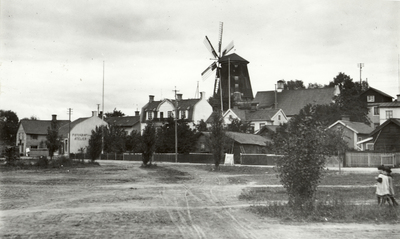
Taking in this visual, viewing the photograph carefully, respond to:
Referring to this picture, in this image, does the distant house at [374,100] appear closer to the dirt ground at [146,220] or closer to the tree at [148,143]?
the tree at [148,143]

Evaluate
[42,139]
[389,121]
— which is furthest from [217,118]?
[42,139]

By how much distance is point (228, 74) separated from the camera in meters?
85.8

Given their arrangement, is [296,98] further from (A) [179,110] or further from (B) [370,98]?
(A) [179,110]

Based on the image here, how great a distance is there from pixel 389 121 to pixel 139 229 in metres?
42.4

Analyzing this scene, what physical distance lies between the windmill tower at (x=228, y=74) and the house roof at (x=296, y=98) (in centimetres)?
529

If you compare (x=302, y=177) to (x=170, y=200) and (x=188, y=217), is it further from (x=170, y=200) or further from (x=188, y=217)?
(x=170, y=200)

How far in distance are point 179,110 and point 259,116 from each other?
14.6 metres

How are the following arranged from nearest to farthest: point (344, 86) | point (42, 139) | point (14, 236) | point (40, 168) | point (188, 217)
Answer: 1. point (14, 236)
2. point (188, 217)
3. point (40, 168)
4. point (344, 86)
5. point (42, 139)

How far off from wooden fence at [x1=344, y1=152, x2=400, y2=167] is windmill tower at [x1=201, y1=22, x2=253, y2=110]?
40.0m

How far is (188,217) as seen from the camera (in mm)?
13367

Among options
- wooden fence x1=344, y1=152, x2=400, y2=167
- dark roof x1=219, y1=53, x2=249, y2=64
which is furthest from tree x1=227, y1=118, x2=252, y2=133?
wooden fence x1=344, y1=152, x2=400, y2=167

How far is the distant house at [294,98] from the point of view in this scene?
78.1m

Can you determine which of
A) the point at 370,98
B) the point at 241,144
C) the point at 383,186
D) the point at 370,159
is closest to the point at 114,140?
the point at 241,144

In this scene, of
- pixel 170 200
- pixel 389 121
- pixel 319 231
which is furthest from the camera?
pixel 389 121
